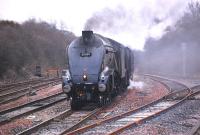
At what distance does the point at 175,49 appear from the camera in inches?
1941

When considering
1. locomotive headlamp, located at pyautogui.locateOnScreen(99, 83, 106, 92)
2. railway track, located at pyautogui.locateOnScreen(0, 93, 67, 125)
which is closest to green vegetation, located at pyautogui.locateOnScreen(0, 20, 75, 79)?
railway track, located at pyautogui.locateOnScreen(0, 93, 67, 125)

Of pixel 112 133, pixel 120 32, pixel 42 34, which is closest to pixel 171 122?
pixel 112 133

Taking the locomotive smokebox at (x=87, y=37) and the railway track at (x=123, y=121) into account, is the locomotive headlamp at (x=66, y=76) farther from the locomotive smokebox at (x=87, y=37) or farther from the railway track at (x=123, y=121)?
the railway track at (x=123, y=121)

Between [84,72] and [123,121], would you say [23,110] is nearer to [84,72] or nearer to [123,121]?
[84,72]

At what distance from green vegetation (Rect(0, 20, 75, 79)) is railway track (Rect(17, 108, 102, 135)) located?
77.8 ft

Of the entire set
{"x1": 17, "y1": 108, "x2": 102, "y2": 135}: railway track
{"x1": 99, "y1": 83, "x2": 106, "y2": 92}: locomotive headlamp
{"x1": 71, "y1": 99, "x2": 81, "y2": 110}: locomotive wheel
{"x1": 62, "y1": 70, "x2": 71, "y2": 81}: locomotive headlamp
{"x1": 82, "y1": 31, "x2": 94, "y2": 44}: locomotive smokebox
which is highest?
{"x1": 82, "y1": 31, "x2": 94, "y2": 44}: locomotive smokebox

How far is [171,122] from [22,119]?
5.53m

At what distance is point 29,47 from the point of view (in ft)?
166

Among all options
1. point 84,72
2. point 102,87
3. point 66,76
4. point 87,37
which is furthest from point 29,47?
point 102,87

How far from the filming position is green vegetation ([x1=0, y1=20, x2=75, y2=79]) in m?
41.0

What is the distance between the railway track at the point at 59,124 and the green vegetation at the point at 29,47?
23710mm

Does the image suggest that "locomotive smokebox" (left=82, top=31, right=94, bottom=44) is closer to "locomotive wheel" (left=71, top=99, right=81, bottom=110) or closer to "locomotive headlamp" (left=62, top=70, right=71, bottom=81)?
"locomotive headlamp" (left=62, top=70, right=71, bottom=81)

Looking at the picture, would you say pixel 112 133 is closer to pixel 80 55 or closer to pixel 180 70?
pixel 80 55

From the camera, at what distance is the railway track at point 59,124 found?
39.9 ft
